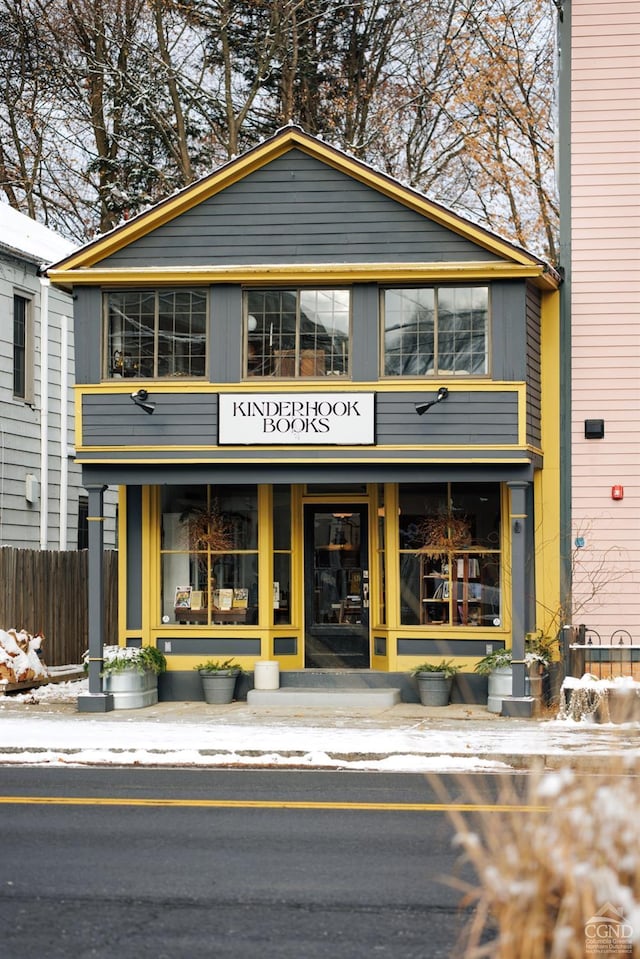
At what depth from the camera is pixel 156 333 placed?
18.6m

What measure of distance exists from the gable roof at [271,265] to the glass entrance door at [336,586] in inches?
141

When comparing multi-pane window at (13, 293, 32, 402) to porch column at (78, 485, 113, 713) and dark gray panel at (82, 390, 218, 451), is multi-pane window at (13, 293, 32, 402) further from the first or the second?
porch column at (78, 485, 113, 713)

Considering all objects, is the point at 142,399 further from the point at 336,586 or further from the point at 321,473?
the point at 336,586

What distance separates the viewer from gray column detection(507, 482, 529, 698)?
17.4m

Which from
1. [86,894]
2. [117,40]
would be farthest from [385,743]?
[117,40]

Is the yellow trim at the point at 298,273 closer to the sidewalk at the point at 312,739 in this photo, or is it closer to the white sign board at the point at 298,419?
the white sign board at the point at 298,419

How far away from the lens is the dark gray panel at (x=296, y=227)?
18.2 metres

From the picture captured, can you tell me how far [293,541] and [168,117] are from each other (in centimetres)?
1489

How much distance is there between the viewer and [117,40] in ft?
102

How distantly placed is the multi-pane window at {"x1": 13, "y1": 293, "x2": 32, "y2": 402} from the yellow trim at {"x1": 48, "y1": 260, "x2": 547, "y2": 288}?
5400 millimetres

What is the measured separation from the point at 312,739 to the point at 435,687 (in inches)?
147

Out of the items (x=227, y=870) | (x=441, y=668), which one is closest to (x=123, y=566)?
(x=441, y=668)

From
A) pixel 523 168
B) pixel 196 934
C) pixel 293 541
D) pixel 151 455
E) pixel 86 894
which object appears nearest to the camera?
pixel 196 934

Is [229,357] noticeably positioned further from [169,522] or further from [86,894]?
[86,894]
